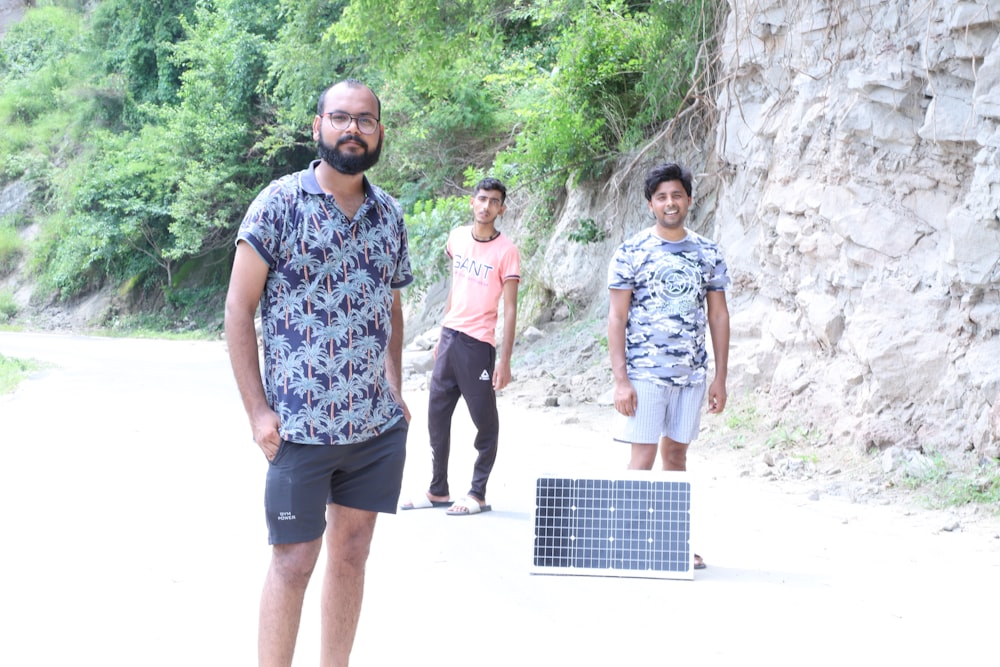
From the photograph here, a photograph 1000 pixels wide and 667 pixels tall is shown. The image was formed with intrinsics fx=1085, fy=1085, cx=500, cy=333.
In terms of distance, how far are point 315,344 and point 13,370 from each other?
→ 1538 centimetres

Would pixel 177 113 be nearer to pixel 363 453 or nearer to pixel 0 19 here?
pixel 0 19

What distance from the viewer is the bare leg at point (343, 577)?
11.9 ft

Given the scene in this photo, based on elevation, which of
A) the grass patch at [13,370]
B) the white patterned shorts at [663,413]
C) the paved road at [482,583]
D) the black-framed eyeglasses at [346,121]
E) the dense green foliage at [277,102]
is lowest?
the grass patch at [13,370]

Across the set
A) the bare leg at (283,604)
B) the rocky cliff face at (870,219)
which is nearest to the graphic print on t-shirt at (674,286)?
the bare leg at (283,604)

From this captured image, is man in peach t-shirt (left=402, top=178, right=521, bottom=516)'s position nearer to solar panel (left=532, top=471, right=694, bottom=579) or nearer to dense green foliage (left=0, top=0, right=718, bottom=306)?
solar panel (left=532, top=471, right=694, bottom=579)

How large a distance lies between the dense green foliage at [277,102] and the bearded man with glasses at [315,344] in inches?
379

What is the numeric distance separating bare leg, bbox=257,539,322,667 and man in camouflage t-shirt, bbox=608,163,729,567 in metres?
2.40

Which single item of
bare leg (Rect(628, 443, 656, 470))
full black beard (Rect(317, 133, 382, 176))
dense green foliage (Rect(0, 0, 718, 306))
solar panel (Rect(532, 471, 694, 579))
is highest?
dense green foliage (Rect(0, 0, 718, 306))

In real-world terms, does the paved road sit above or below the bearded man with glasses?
below

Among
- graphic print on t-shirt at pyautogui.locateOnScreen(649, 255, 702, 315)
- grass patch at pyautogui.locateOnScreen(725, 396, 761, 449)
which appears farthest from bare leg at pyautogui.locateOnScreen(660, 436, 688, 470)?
grass patch at pyautogui.locateOnScreen(725, 396, 761, 449)

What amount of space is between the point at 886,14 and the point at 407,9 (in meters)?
8.92

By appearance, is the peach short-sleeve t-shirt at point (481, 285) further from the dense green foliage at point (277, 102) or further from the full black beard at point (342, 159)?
the dense green foliage at point (277, 102)

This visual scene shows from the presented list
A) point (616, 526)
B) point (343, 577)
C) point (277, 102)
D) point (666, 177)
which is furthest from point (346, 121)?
point (277, 102)

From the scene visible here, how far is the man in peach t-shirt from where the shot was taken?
6.86 metres
